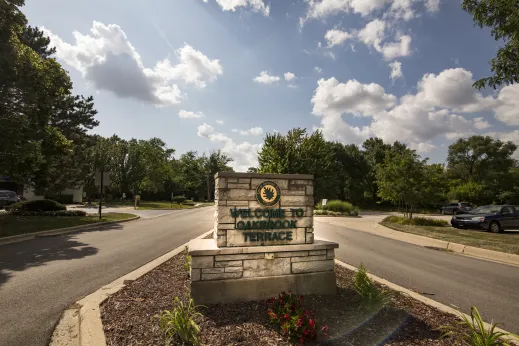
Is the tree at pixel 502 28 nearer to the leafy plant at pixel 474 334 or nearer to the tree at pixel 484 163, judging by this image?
the leafy plant at pixel 474 334

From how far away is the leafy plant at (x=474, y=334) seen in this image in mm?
3109

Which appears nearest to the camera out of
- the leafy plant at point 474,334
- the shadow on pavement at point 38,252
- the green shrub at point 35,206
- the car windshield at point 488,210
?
the leafy plant at point 474,334

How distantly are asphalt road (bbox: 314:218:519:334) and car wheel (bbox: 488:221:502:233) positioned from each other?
26.3 ft

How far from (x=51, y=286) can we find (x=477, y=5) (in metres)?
18.3

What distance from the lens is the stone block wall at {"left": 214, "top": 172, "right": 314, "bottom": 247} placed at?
490 cm

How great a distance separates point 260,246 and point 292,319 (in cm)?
148

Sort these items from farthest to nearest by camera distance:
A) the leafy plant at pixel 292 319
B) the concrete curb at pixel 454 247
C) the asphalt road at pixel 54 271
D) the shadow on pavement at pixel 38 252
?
1. the concrete curb at pixel 454 247
2. the shadow on pavement at pixel 38 252
3. the asphalt road at pixel 54 271
4. the leafy plant at pixel 292 319

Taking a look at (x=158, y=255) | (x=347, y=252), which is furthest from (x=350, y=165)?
(x=158, y=255)

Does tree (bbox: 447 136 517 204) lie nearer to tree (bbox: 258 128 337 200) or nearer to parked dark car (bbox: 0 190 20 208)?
tree (bbox: 258 128 337 200)

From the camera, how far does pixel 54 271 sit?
6500 mm

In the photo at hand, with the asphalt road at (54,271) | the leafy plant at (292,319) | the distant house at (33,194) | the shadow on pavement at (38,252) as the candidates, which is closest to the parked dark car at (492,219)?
the asphalt road at (54,271)

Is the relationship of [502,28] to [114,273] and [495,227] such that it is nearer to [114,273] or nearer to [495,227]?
[495,227]

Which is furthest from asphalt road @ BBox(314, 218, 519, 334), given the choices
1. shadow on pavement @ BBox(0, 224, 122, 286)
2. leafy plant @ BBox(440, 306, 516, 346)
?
shadow on pavement @ BBox(0, 224, 122, 286)

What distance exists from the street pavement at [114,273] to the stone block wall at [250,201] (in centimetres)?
279
